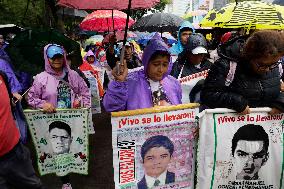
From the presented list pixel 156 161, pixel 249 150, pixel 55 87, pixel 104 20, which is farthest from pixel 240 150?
pixel 104 20

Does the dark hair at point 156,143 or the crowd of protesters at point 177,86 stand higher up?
the crowd of protesters at point 177,86

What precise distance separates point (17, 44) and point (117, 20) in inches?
200

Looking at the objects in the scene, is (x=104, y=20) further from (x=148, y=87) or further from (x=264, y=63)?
(x=264, y=63)

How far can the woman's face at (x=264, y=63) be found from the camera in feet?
9.37

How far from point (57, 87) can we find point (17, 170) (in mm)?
1300

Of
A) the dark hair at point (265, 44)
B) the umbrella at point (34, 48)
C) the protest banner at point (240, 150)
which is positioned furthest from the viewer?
the umbrella at point (34, 48)

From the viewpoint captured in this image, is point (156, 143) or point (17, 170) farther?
point (17, 170)

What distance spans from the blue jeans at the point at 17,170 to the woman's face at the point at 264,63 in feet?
7.03

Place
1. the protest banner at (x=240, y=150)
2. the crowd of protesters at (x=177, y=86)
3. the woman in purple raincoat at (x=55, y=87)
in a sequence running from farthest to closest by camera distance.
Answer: the woman in purple raincoat at (x=55, y=87) < the protest banner at (x=240, y=150) < the crowd of protesters at (x=177, y=86)

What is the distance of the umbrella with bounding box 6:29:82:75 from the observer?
16.8 feet

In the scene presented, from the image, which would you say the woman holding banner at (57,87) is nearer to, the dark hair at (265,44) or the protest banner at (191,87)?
the protest banner at (191,87)

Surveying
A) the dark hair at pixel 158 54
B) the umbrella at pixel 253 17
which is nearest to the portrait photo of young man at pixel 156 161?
the dark hair at pixel 158 54

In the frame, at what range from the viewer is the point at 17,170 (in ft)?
11.2

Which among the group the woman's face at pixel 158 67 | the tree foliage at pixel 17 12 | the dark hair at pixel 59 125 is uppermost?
the tree foliage at pixel 17 12
